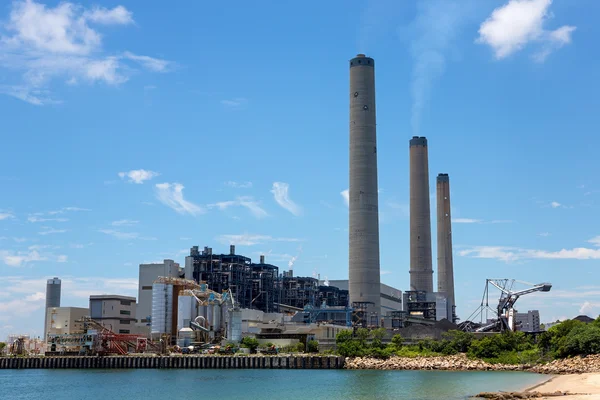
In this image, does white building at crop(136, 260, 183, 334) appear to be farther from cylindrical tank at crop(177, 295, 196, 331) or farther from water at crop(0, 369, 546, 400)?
water at crop(0, 369, 546, 400)

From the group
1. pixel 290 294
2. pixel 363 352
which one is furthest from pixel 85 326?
pixel 290 294

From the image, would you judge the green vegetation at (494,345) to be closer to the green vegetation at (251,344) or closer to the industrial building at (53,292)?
the green vegetation at (251,344)

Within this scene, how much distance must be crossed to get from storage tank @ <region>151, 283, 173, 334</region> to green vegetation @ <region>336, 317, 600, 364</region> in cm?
2497

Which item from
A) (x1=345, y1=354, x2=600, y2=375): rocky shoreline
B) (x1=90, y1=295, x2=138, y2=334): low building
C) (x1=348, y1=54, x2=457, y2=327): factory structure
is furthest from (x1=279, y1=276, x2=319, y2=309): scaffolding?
(x1=345, y1=354, x2=600, y2=375): rocky shoreline

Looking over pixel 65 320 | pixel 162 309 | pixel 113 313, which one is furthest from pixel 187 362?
pixel 65 320

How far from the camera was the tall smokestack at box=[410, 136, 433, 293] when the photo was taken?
140250 mm

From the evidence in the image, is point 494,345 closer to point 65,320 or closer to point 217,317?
point 217,317

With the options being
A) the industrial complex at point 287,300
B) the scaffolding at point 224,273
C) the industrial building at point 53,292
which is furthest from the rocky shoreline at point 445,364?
the industrial building at point 53,292

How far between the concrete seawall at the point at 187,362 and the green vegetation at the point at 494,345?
472cm

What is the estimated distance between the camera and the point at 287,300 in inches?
5556

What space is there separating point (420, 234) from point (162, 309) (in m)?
55.5

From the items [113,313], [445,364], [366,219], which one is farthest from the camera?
[366,219]

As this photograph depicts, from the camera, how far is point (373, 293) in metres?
120

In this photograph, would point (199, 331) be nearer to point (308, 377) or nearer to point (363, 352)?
point (363, 352)
